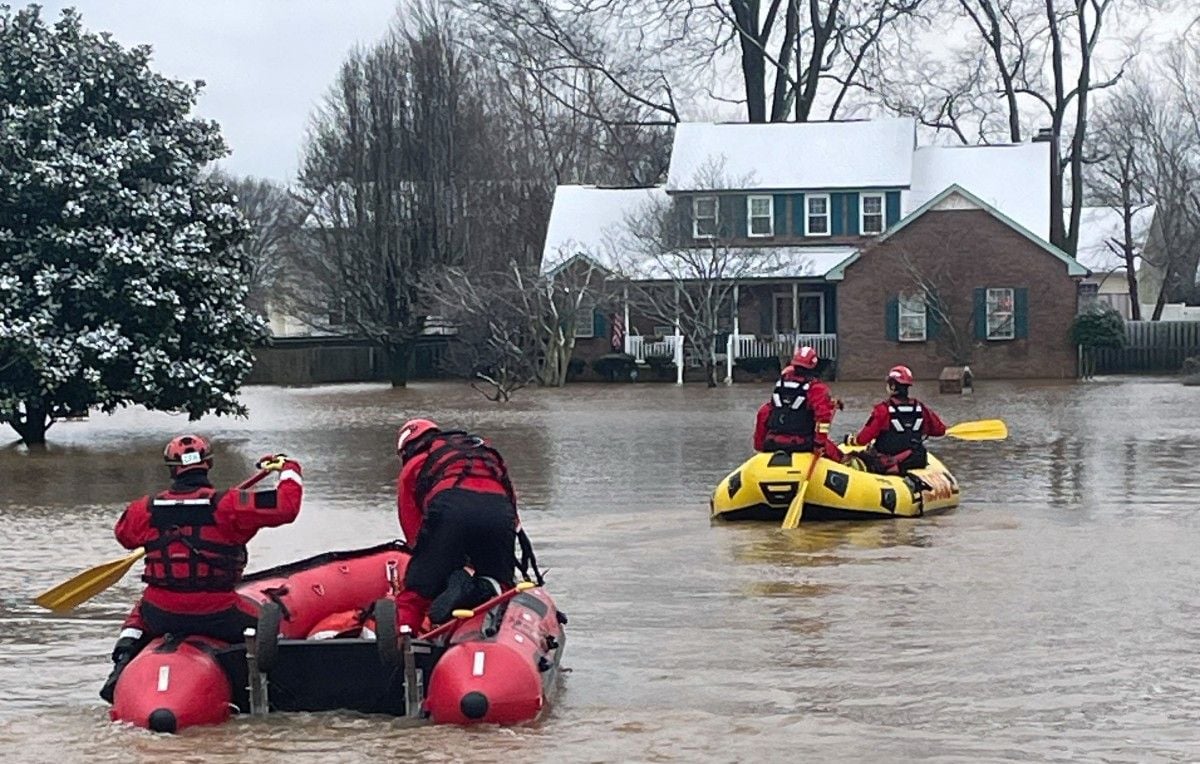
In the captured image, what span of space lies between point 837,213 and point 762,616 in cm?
4243

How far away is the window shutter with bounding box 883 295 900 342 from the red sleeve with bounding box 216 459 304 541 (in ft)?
140

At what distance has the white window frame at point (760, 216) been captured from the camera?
54.2m

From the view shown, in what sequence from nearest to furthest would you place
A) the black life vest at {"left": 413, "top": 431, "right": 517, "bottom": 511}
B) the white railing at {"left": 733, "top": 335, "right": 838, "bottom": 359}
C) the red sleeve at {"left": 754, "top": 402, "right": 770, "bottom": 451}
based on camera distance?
the black life vest at {"left": 413, "top": 431, "right": 517, "bottom": 511} < the red sleeve at {"left": 754, "top": 402, "right": 770, "bottom": 451} < the white railing at {"left": 733, "top": 335, "right": 838, "bottom": 359}

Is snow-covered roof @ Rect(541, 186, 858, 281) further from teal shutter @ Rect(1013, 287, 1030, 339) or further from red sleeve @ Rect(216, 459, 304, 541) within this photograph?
red sleeve @ Rect(216, 459, 304, 541)

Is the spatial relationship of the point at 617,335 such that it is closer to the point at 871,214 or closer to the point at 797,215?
the point at 797,215

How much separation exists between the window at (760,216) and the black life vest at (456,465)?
145 ft

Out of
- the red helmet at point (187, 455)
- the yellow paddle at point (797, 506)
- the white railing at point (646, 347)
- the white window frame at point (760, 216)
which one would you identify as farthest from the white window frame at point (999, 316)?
the red helmet at point (187, 455)

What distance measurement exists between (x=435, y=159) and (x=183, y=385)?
28.1 m

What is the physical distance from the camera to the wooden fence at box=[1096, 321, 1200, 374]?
55.4 m

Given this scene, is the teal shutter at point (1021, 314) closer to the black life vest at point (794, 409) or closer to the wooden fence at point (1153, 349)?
the wooden fence at point (1153, 349)

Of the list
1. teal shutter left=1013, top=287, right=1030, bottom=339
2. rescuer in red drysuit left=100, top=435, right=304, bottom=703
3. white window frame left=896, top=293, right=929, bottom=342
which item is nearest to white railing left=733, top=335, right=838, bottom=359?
white window frame left=896, top=293, right=929, bottom=342

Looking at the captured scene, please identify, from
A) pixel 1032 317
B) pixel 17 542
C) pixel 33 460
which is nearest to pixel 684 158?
pixel 1032 317

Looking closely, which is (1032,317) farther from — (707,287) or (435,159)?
(435,159)

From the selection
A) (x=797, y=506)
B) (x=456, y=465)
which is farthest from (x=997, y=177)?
(x=456, y=465)
